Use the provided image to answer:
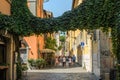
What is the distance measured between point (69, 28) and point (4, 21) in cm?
373

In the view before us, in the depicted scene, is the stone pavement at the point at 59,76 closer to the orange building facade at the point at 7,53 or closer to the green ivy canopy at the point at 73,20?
the orange building facade at the point at 7,53

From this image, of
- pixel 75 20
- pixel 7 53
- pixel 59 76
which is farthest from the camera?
pixel 59 76

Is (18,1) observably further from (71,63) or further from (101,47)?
(71,63)

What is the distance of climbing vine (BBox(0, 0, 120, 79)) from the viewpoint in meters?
20.6

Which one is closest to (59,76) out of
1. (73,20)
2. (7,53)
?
(7,53)

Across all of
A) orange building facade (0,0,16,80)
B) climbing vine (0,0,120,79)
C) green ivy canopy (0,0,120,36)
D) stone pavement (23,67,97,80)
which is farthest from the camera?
stone pavement (23,67,97,80)

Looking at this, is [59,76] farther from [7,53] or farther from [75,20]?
[75,20]

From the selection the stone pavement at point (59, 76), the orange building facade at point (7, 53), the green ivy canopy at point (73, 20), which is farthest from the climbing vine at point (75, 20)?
the stone pavement at point (59, 76)

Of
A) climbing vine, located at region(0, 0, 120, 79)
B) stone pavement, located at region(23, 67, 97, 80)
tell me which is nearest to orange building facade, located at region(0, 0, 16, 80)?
climbing vine, located at region(0, 0, 120, 79)

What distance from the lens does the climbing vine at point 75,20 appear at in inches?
812

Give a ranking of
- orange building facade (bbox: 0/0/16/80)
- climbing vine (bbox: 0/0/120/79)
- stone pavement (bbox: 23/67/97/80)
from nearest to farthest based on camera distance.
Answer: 1. climbing vine (bbox: 0/0/120/79)
2. orange building facade (bbox: 0/0/16/80)
3. stone pavement (bbox: 23/67/97/80)

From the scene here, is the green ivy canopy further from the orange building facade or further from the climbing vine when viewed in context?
the orange building facade

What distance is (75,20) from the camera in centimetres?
2144

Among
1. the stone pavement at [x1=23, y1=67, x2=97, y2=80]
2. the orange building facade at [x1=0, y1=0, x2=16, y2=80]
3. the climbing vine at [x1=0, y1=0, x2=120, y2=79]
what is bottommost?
the stone pavement at [x1=23, y1=67, x2=97, y2=80]
